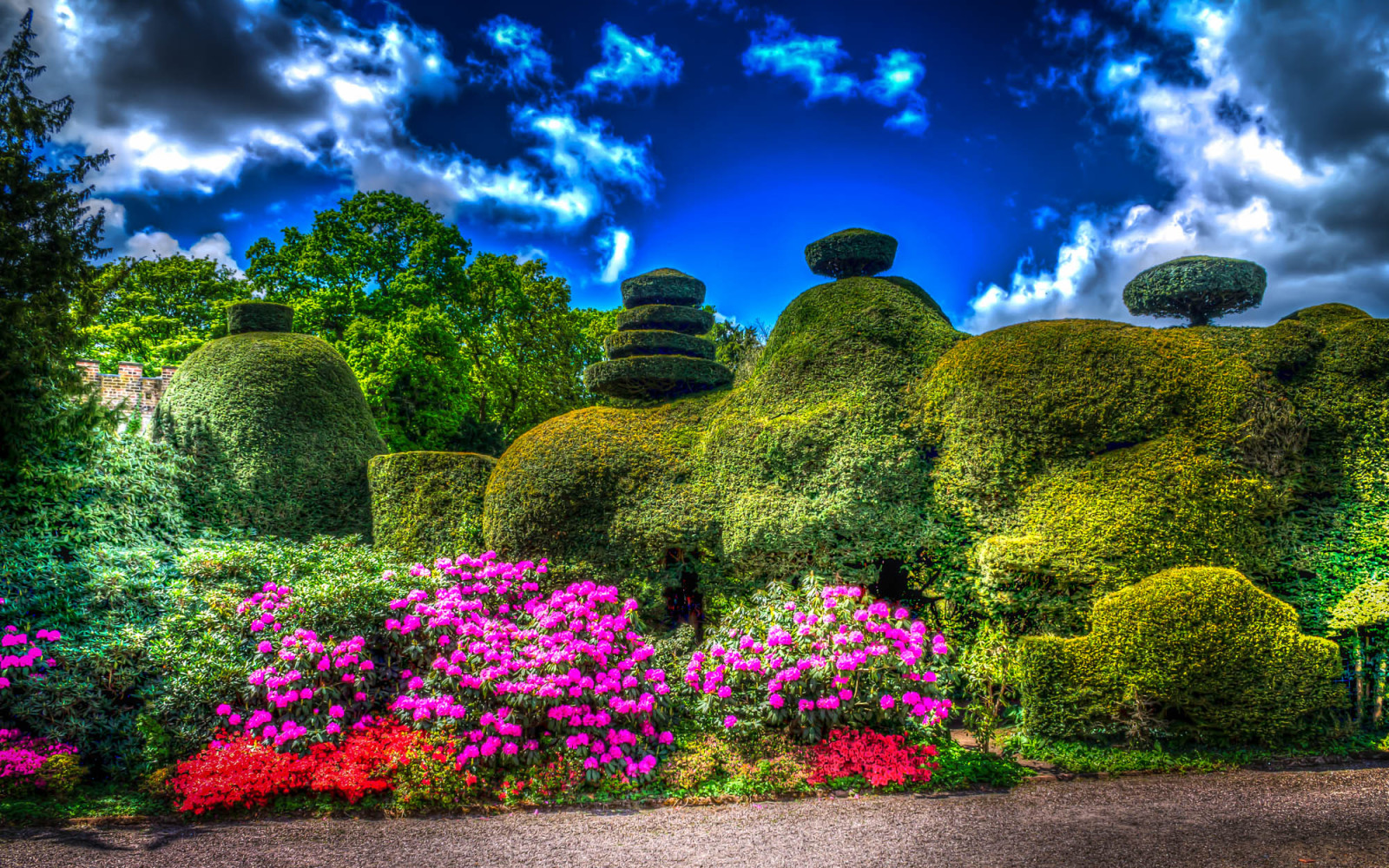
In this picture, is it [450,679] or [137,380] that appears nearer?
[450,679]

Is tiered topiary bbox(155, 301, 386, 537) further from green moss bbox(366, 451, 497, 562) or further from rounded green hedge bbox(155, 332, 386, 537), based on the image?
green moss bbox(366, 451, 497, 562)

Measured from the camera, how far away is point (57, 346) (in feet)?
27.9

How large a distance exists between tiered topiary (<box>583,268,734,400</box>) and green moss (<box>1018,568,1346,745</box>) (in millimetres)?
6044

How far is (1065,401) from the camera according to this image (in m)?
7.28

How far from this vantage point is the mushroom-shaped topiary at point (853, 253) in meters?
9.98

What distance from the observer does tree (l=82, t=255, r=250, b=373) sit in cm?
2252

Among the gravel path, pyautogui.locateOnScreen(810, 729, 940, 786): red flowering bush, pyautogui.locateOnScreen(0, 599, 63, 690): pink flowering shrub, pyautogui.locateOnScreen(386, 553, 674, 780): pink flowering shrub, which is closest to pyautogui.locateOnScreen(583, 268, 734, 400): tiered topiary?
pyautogui.locateOnScreen(386, 553, 674, 780): pink flowering shrub

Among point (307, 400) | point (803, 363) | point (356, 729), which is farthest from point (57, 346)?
point (803, 363)

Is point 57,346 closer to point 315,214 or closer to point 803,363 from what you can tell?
point 803,363

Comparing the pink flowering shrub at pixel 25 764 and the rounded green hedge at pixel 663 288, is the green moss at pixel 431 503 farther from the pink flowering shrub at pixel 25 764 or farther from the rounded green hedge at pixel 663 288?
the pink flowering shrub at pixel 25 764

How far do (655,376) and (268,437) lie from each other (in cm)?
603

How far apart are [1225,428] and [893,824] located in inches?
197

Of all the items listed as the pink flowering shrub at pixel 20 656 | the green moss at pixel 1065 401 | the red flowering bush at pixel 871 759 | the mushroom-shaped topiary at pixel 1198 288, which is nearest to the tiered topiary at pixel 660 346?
the green moss at pixel 1065 401

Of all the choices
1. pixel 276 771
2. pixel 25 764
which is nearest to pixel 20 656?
pixel 25 764
